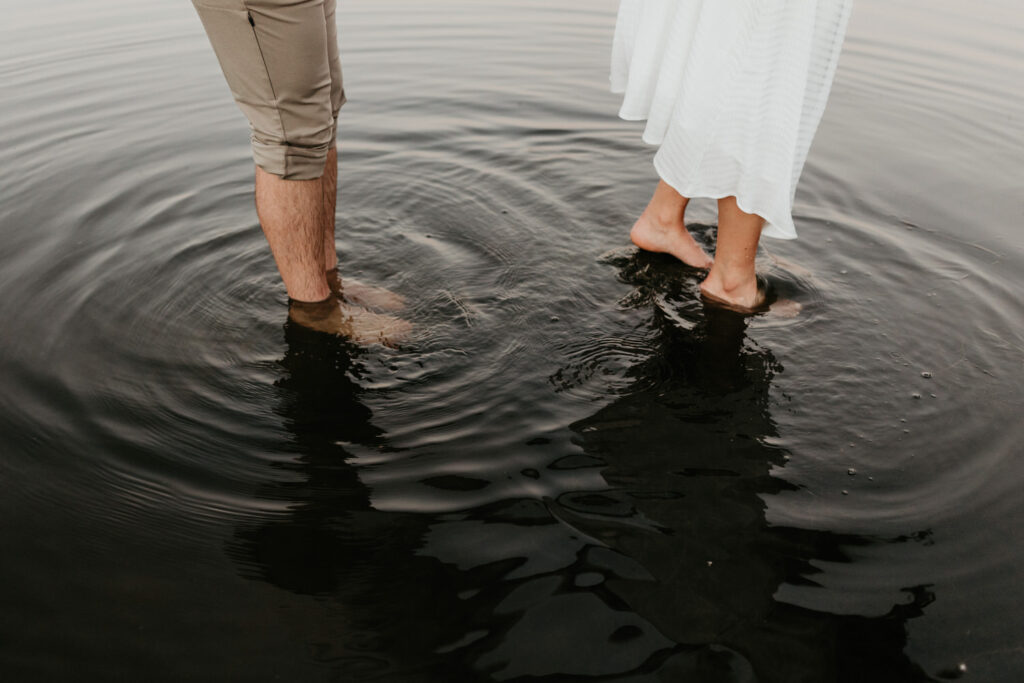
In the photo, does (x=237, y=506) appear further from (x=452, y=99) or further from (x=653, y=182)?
(x=452, y=99)

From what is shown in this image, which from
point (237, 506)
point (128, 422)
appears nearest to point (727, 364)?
point (237, 506)

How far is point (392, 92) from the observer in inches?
163

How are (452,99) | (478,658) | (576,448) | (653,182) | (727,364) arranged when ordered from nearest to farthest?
(478,658)
(576,448)
(727,364)
(653,182)
(452,99)

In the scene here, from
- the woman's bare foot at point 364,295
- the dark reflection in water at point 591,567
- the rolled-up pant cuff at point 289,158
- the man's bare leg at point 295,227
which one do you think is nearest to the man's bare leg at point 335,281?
the woman's bare foot at point 364,295

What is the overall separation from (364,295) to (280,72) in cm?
72

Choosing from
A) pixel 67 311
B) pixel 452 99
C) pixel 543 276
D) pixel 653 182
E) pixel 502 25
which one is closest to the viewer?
pixel 67 311

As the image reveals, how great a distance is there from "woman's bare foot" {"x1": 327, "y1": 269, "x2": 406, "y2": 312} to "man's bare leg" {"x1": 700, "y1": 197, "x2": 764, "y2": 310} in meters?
1.01

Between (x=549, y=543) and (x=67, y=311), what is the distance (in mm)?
1622

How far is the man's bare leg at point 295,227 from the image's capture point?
1.89 metres

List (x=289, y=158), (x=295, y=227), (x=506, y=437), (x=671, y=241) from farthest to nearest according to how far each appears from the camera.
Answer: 1. (x=671, y=241)
2. (x=295, y=227)
3. (x=289, y=158)
4. (x=506, y=437)

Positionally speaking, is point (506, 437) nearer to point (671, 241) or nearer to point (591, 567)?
point (591, 567)

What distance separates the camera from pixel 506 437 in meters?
1.67

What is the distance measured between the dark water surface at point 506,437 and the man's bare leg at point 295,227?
6.5 inches

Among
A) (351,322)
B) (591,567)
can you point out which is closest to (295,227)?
(351,322)
